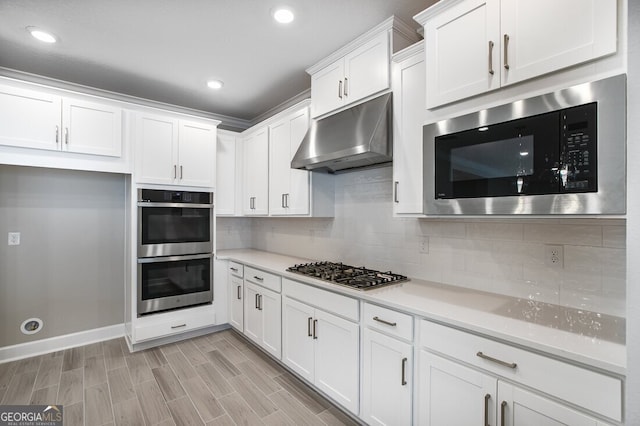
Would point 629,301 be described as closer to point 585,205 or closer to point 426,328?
point 585,205

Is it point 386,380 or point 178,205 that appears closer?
point 386,380

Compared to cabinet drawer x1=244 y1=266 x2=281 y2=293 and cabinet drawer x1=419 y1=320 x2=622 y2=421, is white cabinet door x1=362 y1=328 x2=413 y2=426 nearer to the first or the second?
cabinet drawer x1=419 y1=320 x2=622 y2=421

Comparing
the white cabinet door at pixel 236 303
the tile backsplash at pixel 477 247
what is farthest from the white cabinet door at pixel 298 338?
the white cabinet door at pixel 236 303

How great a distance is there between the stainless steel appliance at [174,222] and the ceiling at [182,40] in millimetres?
1233

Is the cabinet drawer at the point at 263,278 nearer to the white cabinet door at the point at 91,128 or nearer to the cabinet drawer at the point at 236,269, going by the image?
the cabinet drawer at the point at 236,269

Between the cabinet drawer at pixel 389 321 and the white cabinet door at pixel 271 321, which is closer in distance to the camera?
the cabinet drawer at pixel 389 321

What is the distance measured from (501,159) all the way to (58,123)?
11.7 ft

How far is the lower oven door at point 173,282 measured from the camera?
315cm

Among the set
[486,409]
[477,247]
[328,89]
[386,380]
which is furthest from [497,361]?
[328,89]

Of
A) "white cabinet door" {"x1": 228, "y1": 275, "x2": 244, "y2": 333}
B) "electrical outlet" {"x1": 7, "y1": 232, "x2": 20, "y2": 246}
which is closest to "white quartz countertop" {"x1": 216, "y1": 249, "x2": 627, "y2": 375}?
"white cabinet door" {"x1": 228, "y1": 275, "x2": 244, "y2": 333}

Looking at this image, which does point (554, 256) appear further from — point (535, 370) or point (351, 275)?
point (351, 275)

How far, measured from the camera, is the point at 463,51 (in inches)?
65.1

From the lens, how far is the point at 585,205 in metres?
1.24

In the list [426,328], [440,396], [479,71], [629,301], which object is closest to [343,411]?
[440,396]
